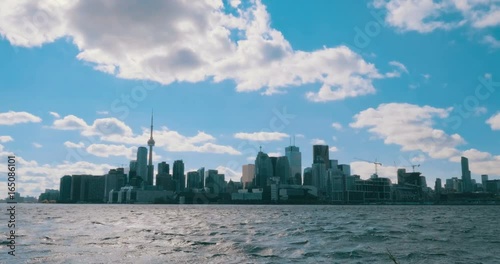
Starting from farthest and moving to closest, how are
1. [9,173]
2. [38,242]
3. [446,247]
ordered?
[38,242] < [446,247] < [9,173]

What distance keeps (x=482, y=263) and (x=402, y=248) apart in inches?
472

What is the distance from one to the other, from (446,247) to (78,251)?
44.7 meters

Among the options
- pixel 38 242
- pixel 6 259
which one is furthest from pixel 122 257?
pixel 38 242

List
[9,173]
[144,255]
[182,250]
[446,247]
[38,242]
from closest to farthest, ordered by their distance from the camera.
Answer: [9,173], [144,255], [182,250], [446,247], [38,242]

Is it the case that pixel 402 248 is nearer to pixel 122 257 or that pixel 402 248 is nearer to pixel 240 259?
pixel 240 259

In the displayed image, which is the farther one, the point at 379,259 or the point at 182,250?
the point at 182,250

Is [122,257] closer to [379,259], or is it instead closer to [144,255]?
[144,255]

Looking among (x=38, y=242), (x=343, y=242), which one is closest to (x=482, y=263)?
(x=343, y=242)

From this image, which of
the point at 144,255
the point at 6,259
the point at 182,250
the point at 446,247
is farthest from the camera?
the point at 446,247

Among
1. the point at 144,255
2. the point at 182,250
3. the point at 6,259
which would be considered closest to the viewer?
the point at 6,259

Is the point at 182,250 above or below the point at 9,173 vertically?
below

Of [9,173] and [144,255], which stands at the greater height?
[9,173]

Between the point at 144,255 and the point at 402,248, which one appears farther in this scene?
the point at 402,248

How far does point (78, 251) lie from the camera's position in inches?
1967
